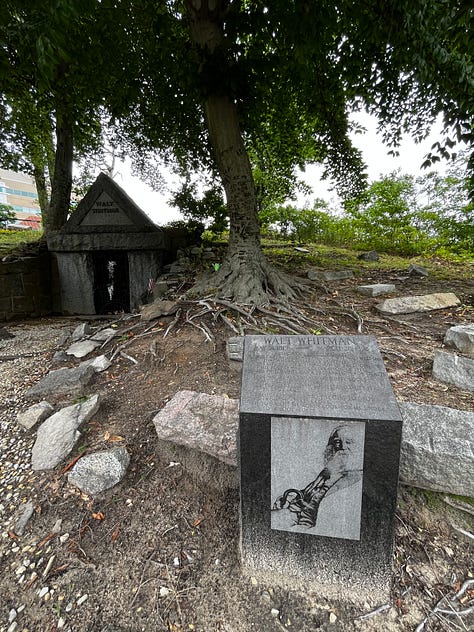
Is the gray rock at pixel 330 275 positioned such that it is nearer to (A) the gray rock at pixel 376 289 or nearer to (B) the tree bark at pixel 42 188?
(A) the gray rock at pixel 376 289

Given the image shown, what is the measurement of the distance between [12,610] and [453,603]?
2.08 m

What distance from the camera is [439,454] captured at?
1645mm

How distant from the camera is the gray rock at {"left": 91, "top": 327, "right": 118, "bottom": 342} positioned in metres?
4.00

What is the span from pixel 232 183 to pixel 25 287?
5366mm

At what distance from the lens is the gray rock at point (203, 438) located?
1.99 meters

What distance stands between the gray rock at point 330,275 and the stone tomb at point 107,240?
124 inches

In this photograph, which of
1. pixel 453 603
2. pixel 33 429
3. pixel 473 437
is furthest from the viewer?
pixel 33 429

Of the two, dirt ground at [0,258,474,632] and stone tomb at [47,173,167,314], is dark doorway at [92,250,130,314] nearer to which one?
stone tomb at [47,173,167,314]

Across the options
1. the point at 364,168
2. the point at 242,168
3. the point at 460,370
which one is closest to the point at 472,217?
the point at 364,168

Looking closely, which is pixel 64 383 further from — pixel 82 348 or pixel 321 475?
pixel 321 475

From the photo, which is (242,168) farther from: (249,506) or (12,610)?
(12,610)

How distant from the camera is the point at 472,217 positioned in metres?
7.60

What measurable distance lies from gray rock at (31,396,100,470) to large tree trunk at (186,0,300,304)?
243cm

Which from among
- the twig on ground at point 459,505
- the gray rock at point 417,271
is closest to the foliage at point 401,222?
the gray rock at point 417,271
